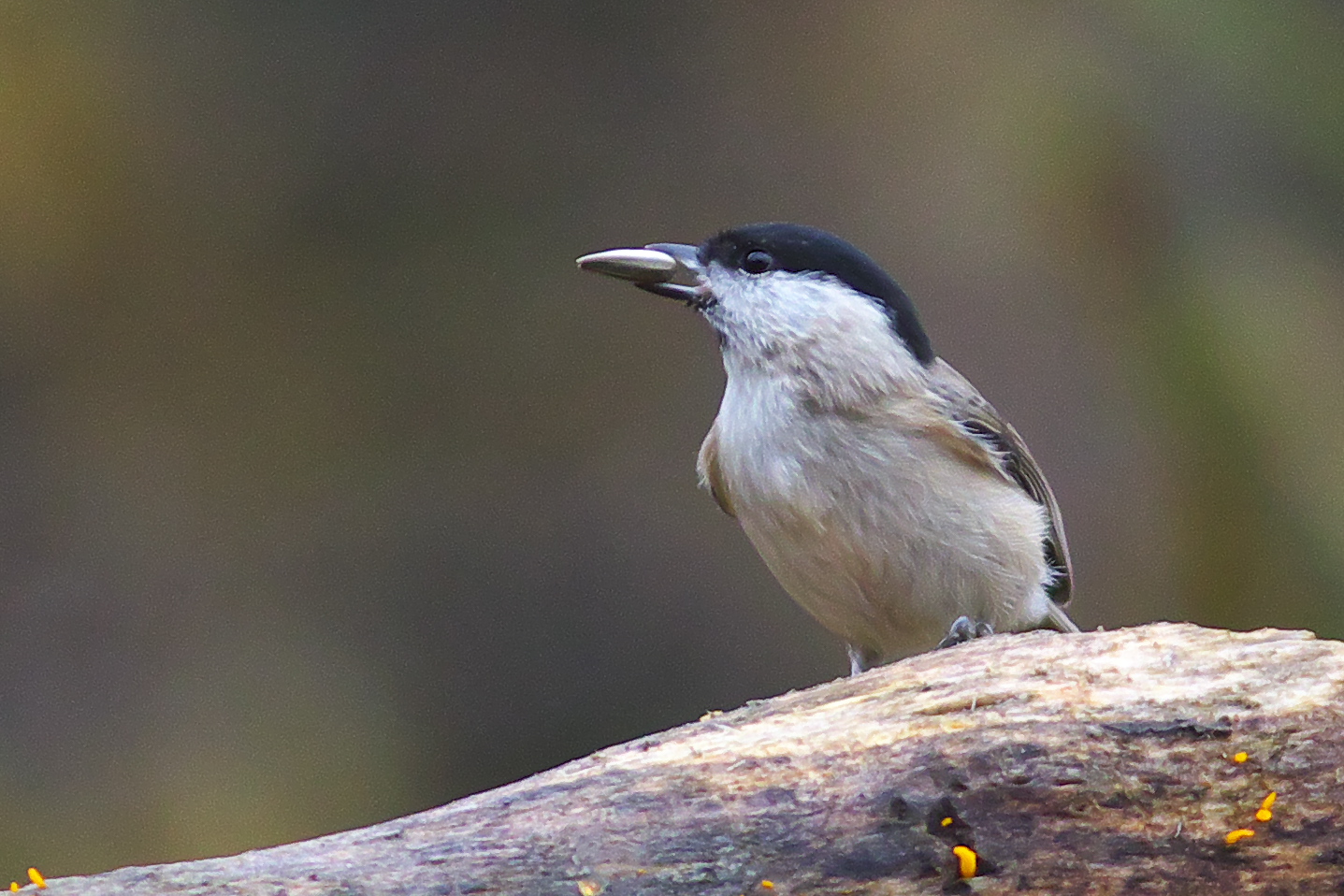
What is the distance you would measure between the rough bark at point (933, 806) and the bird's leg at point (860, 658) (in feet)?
4.36

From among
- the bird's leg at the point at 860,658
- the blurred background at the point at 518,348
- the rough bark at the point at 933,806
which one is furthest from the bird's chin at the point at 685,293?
the blurred background at the point at 518,348

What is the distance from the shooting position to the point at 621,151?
276 inches

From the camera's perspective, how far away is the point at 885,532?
3668 mm

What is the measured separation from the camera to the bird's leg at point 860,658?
416 cm

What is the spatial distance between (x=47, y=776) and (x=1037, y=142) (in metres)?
5.86

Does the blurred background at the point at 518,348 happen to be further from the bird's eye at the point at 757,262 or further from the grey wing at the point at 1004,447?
the bird's eye at the point at 757,262

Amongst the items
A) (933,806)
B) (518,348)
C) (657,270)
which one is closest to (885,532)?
(657,270)

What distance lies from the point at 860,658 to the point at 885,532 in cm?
66

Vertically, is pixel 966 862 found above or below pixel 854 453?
below

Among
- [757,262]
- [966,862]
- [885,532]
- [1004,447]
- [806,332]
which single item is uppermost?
[757,262]

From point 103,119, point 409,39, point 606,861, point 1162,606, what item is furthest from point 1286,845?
point 103,119

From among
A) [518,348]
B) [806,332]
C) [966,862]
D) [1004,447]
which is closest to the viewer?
[966,862]

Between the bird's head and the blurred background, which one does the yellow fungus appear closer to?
the bird's head

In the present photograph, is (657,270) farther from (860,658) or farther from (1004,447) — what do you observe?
(860,658)
